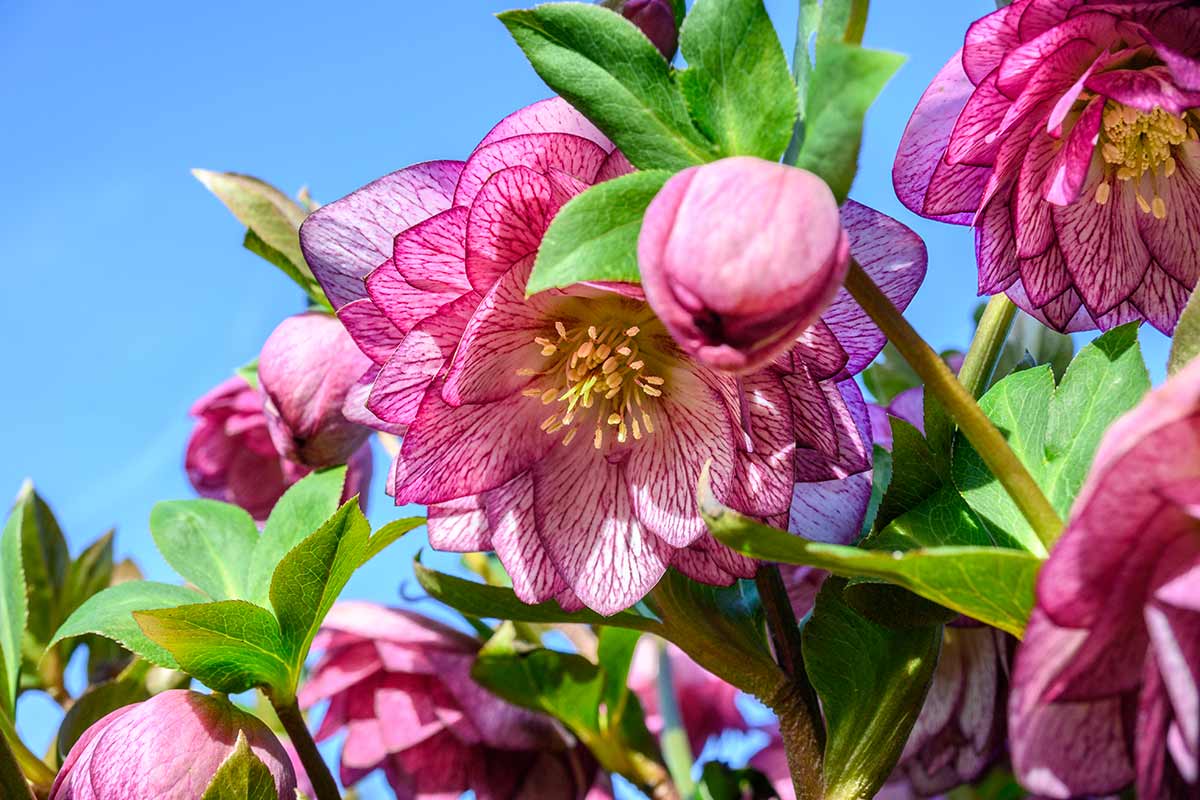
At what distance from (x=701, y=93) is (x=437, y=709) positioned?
0.54 meters

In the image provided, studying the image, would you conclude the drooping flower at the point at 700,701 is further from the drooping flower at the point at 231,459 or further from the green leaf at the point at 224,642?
the green leaf at the point at 224,642

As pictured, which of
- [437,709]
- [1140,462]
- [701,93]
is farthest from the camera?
[437,709]

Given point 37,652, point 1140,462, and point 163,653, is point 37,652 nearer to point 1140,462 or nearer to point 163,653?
point 163,653

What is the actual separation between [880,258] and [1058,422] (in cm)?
11

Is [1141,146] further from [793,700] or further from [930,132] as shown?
[793,700]

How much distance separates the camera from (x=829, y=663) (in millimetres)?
585

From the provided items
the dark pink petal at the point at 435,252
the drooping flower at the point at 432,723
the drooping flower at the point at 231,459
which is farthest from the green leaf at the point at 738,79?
the drooping flower at the point at 231,459

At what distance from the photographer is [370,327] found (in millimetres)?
581

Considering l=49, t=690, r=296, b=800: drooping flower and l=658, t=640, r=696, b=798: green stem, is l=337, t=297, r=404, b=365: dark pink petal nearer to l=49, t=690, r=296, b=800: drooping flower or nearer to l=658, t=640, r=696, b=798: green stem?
l=49, t=690, r=296, b=800: drooping flower

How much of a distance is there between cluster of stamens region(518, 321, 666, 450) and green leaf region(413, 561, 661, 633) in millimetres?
106

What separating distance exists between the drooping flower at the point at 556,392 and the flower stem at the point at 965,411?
0.08 metres

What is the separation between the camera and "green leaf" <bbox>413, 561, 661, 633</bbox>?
66 centimetres

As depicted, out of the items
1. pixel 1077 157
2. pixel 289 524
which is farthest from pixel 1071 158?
pixel 289 524

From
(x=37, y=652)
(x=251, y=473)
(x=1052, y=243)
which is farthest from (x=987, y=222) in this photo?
(x=37, y=652)
